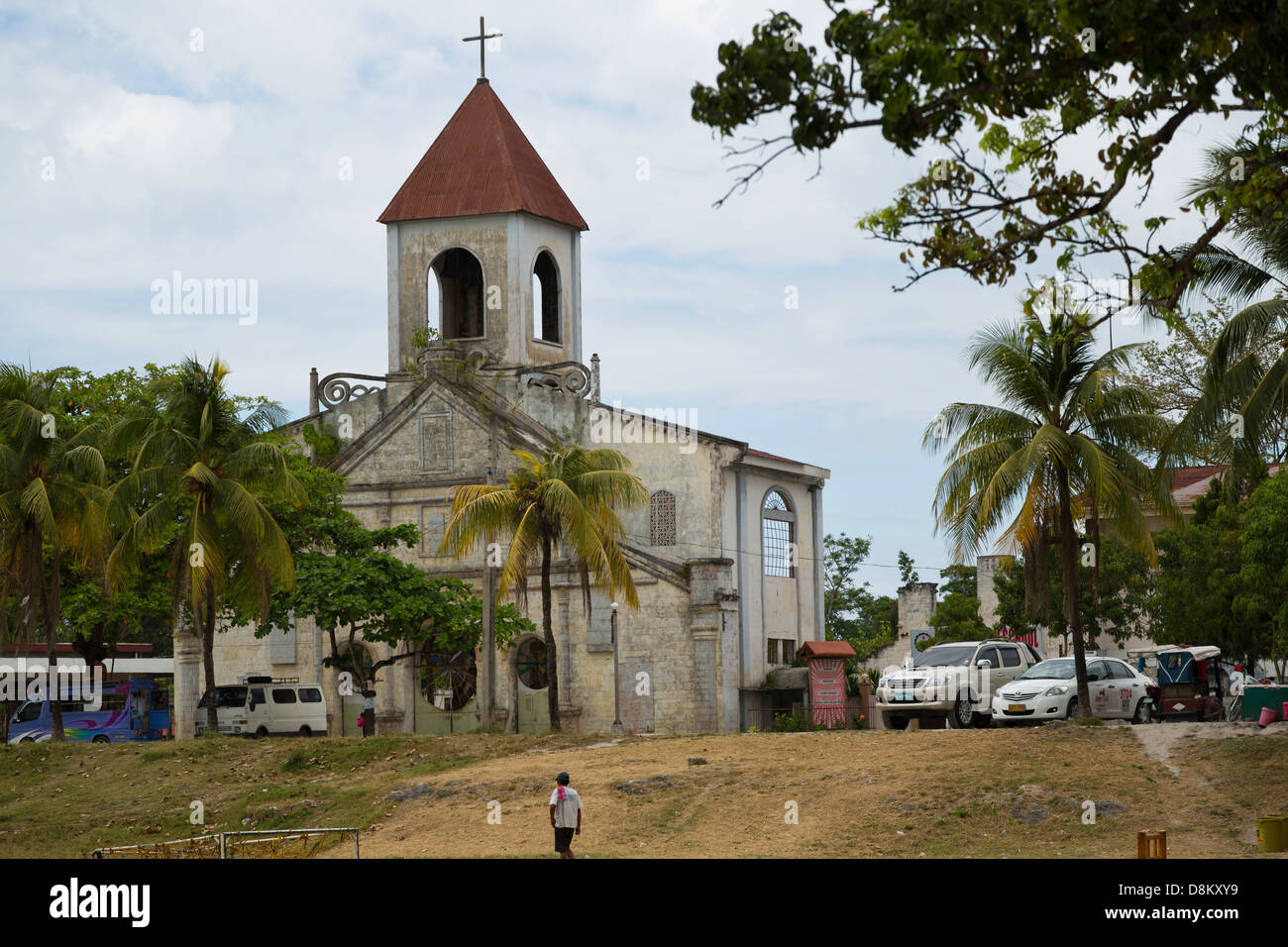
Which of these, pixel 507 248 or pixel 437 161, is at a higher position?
pixel 437 161

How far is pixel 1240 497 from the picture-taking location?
4506cm

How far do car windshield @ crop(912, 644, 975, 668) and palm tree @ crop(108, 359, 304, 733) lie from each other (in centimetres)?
1295

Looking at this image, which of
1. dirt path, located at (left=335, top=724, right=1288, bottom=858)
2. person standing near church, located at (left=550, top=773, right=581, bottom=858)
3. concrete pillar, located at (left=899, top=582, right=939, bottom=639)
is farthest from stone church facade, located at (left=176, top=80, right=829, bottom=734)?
person standing near church, located at (left=550, top=773, right=581, bottom=858)

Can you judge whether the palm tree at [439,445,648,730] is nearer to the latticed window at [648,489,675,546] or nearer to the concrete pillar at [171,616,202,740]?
the latticed window at [648,489,675,546]

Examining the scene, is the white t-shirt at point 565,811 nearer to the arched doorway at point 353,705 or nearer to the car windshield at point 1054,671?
the car windshield at point 1054,671

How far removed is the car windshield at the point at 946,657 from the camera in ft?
109

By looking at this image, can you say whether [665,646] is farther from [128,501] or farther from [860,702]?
[128,501]

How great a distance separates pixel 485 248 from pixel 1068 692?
78.1ft

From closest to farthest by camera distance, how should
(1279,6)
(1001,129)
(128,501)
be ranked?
1. (1279,6)
2. (1001,129)
3. (128,501)

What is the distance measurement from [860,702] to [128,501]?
20.8 metres

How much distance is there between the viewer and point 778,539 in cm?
4775

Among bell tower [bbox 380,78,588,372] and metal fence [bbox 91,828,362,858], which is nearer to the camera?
metal fence [bbox 91,828,362,858]

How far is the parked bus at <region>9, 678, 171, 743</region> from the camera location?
47.4m
